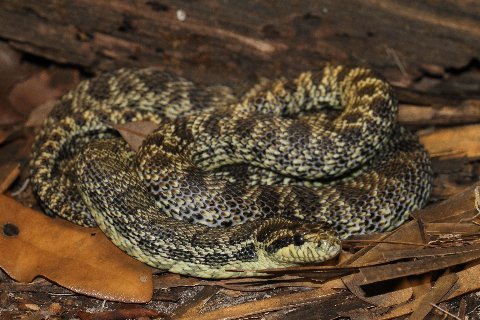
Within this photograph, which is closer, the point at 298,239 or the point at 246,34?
the point at 298,239

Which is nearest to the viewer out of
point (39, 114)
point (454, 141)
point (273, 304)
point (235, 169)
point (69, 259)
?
point (273, 304)

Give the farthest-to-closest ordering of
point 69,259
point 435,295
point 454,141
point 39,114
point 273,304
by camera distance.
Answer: point 39,114, point 454,141, point 69,259, point 273,304, point 435,295

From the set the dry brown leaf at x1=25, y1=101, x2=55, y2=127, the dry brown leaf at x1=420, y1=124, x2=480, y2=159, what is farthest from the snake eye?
the dry brown leaf at x1=25, y1=101, x2=55, y2=127

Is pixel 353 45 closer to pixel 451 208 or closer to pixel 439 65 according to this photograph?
pixel 439 65

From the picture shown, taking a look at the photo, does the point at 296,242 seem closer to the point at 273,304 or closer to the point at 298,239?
the point at 298,239

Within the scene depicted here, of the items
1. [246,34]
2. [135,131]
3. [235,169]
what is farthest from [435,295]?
[246,34]

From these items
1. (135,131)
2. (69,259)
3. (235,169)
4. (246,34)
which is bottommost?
(69,259)

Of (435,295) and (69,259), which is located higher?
(435,295)
